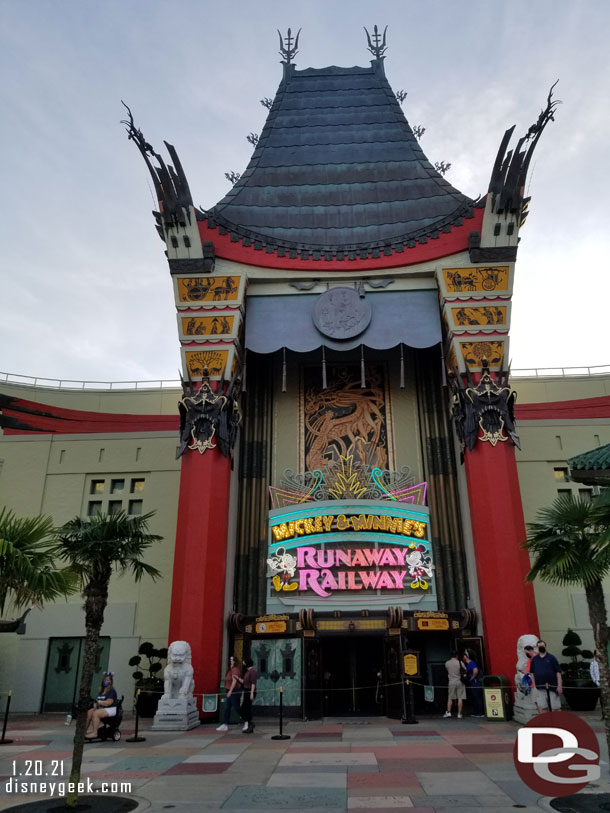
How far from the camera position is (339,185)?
31.5m

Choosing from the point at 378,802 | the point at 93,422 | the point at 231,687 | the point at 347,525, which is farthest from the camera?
the point at 93,422

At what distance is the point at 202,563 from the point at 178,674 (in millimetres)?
4150

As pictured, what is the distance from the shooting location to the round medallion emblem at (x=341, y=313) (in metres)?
26.5

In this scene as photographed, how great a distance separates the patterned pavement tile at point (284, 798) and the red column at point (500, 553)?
43.4ft

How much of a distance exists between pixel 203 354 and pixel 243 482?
19.5 feet

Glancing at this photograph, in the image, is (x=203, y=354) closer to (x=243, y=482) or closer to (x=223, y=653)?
(x=243, y=482)

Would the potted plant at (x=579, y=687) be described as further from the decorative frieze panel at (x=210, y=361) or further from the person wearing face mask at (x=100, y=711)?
the decorative frieze panel at (x=210, y=361)

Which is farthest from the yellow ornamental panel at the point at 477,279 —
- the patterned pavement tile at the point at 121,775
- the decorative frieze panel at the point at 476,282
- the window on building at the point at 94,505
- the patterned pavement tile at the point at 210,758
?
the patterned pavement tile at the point at 121,775

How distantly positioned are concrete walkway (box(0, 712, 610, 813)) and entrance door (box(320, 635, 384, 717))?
3.45m

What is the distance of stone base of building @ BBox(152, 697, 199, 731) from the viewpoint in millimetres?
18562

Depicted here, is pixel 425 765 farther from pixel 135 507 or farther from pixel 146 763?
pixel 135 507

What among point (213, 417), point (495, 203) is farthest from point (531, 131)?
point (213, 417)

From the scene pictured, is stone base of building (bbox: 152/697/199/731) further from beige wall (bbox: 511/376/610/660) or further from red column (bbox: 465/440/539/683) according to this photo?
beige wall (bbox: 511/376/610/660)

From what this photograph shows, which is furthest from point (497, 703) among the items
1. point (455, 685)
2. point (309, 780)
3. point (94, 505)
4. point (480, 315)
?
point (94, 505)
